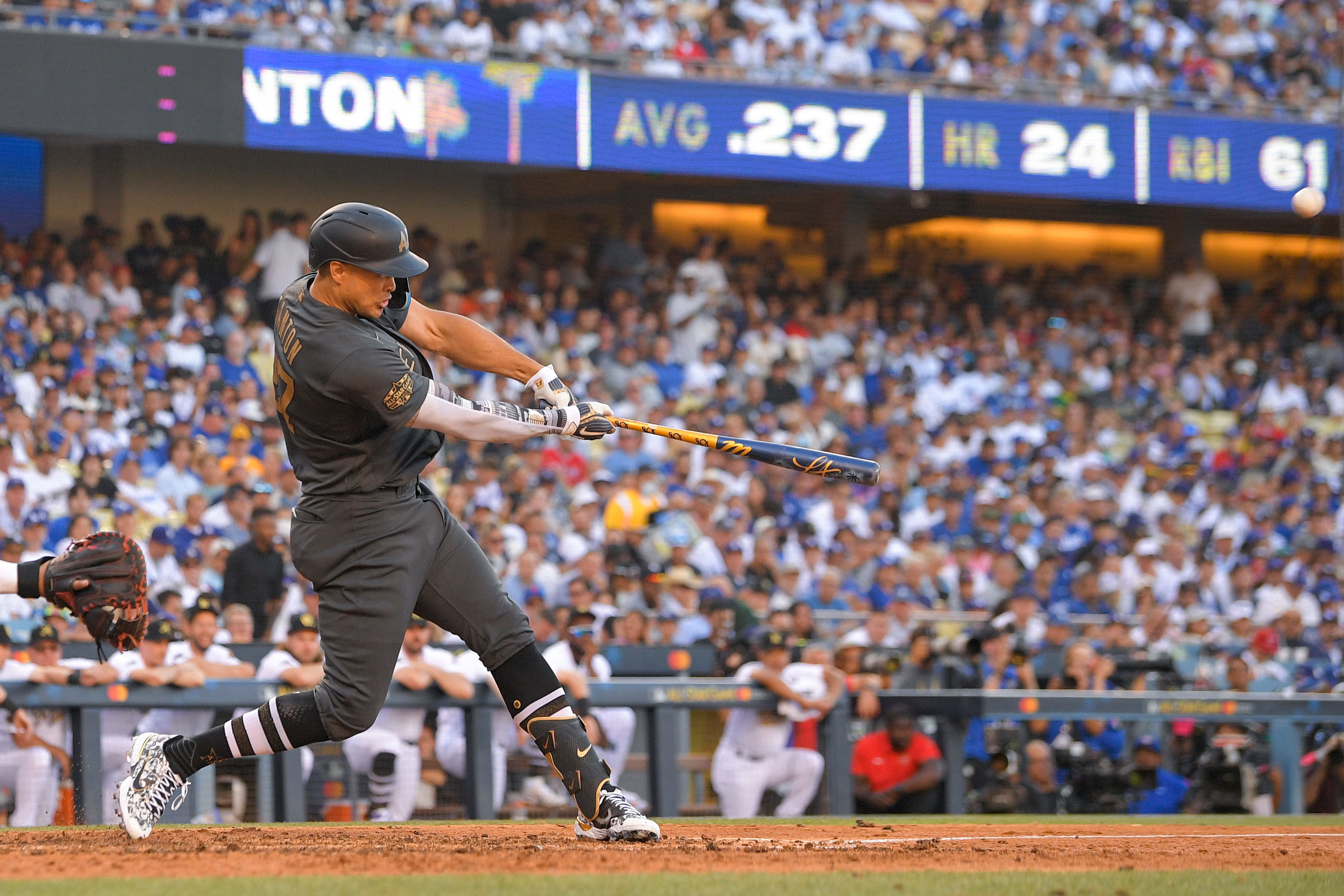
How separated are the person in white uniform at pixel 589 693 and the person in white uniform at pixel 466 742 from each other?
316 millimetres

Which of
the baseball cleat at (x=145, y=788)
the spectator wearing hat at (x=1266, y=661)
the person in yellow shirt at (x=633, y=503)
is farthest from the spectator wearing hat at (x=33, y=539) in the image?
the spectator wearing hat at (x=1266, y=661)

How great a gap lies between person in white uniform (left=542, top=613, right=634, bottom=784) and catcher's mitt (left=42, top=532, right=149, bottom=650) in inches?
127

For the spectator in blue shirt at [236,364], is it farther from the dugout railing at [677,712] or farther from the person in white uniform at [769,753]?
the person in white uniform at [769,753]

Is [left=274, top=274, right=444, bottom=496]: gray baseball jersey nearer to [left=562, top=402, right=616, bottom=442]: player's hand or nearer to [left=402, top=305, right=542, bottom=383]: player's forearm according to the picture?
[left=402, top=305, right=542, bottom=383]: player's forearm

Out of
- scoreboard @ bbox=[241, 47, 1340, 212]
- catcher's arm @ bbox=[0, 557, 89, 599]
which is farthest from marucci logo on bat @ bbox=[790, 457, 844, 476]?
scoreboard @ bbox=[241, 47, 1340, 212]

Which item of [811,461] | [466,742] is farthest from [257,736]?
[466,742]

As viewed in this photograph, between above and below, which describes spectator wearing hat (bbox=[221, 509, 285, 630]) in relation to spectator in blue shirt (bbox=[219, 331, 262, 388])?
below

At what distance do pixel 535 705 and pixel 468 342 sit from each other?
107 cm

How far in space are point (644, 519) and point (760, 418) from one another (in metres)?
2.29

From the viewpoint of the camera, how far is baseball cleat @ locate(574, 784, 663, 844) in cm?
472

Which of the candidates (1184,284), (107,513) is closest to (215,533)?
(107,513)

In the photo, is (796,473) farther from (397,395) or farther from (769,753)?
(397,395)

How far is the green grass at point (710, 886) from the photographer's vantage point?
3.68 metres

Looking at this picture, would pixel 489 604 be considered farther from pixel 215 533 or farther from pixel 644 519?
pixel 644 519
